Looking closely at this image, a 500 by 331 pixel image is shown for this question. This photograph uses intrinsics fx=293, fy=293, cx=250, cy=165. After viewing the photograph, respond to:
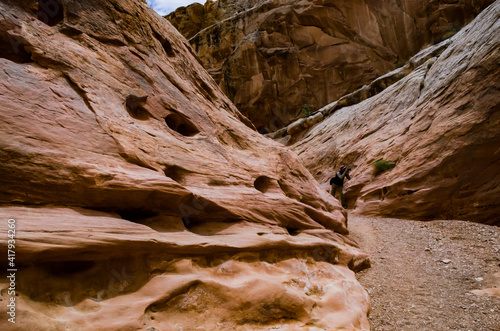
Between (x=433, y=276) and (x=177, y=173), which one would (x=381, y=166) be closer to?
(x=433, y=276)

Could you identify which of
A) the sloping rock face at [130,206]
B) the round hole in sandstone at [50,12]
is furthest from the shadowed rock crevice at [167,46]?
the round hole in sandstone at [50,12]

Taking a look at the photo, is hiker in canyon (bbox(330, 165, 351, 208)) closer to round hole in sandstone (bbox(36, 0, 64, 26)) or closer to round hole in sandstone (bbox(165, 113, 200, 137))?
round hole in sandstone (bbox(165, 113, 200, 137))

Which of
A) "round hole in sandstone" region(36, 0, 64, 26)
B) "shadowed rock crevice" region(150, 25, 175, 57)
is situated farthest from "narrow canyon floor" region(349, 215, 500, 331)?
"round hole in sandstone" region(36, 0, 64, 26)

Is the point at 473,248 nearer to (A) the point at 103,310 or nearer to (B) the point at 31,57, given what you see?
(A) the point at 103,310

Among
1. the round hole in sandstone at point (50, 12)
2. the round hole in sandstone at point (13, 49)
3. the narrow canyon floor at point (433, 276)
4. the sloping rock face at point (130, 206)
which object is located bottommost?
the narrow canyon floor at point (433, 276)

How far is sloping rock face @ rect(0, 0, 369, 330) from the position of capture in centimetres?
357

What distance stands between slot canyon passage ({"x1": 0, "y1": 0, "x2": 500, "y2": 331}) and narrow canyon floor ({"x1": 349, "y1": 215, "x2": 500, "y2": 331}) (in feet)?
0.13

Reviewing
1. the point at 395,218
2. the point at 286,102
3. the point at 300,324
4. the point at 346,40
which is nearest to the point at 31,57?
the point at 300,324

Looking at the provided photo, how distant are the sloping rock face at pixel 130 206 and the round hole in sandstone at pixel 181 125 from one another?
28 mm

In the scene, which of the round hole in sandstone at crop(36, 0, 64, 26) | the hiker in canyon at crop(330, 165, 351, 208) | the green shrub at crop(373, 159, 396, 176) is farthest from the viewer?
the hiker in canyon at crop(330, 165, 351, 208)

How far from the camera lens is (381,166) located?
12125 millimetres

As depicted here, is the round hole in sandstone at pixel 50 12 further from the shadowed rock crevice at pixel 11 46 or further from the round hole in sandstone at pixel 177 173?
the round hole in sandstone at pixel 177 173

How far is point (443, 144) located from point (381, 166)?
256 cm

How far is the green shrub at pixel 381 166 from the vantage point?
11922mm
